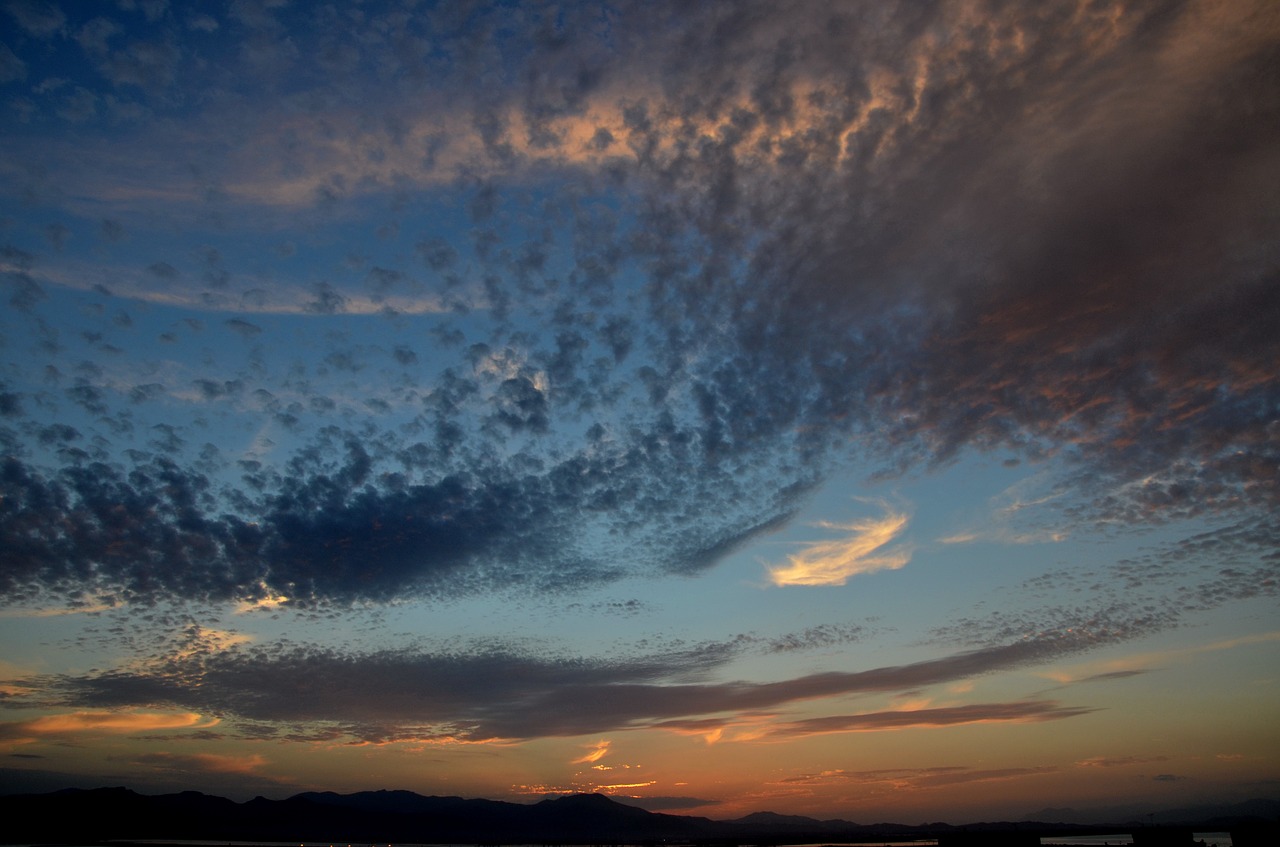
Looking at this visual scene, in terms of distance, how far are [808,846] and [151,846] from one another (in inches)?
6178

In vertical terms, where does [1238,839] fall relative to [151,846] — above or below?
above

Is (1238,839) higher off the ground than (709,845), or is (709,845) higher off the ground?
(1238,839)

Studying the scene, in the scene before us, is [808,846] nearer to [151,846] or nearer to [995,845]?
[995,845]

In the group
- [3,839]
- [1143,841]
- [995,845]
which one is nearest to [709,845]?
[995,845]

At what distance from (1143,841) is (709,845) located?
332ft

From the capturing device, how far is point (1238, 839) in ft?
313

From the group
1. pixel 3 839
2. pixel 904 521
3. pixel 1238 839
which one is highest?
pixel 904 521

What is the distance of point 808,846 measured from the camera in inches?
6550

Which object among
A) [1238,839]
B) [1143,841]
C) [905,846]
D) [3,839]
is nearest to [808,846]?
[905,846]

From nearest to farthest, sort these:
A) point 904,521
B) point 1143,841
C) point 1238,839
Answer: point 904,521 < point 1238,839 < point 1143,841

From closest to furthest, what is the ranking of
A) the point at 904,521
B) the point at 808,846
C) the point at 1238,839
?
the point at 904,521
the point at 1238,839
the point at 808,846

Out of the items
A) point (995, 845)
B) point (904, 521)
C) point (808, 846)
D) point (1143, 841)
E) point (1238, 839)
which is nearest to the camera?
point (904, 521)

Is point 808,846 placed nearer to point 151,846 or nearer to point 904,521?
point 904,521

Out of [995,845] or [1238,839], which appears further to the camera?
[995,845]
